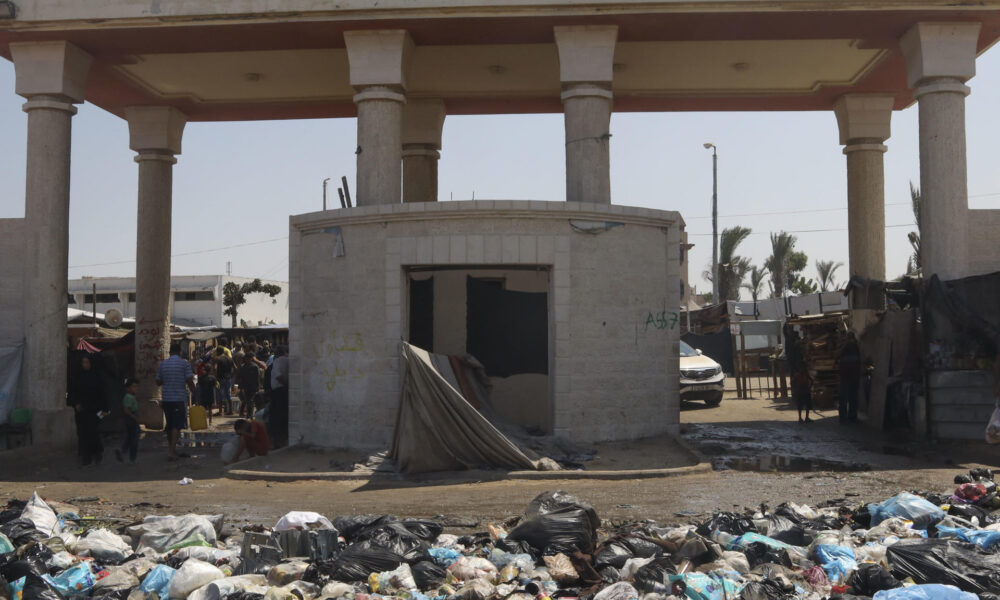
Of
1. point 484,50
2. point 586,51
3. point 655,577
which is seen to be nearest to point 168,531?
A: point 655,577

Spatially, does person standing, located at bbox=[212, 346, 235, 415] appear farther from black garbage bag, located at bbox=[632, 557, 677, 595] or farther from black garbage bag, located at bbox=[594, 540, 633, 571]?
black garbage bag, located at bbox=[632, 557, 677, 595]

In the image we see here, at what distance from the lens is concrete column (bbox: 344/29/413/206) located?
1416 cm

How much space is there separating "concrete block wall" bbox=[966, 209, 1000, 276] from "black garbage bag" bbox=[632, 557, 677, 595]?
10.1 m

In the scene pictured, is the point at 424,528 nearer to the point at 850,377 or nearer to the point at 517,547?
the point at 517,547

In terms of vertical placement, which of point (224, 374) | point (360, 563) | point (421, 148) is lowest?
point (360, 563)

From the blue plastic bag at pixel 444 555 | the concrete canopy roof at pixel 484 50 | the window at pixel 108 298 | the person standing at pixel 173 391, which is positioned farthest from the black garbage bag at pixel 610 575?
the window at pixel 108 298

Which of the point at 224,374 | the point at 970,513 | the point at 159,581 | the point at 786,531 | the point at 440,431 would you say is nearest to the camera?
the point at 159,581

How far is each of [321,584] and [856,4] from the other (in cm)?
1172

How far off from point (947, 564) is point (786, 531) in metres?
Result: 1.43

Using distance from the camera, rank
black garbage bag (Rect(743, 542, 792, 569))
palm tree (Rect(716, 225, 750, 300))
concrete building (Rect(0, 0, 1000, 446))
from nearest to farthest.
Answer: black garbage bag (Rect(743, 542, 792, 569)) → concrete building (Rect(0, 0, 1000, 446)) → palm tree (Rect(716, 225, 750, 300))

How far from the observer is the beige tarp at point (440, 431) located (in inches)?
437

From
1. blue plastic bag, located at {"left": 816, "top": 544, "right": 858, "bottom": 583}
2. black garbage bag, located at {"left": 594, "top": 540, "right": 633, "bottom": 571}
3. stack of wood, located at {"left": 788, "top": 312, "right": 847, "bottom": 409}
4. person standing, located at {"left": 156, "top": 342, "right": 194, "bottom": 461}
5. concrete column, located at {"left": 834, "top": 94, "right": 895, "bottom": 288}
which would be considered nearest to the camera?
blue plastic bag, located at {"left": 816, "top": 544, "right": 858, "bottom": 583}

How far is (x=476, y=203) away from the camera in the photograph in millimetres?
12398

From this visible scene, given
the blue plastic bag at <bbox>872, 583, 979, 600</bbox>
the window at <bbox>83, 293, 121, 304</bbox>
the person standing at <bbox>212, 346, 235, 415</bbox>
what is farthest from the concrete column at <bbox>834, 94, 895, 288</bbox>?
the window at <bbox>83, 293, 121, 304</bbox>
